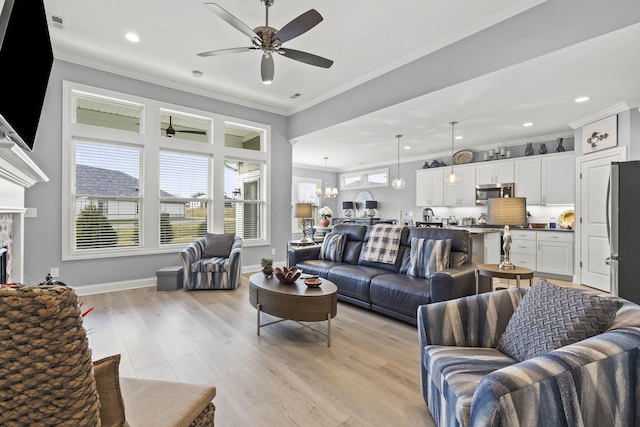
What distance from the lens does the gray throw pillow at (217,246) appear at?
16.0ft

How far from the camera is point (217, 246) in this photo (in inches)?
192

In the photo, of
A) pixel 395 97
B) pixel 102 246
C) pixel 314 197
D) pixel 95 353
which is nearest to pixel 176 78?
pixel 102 246

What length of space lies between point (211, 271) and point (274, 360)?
2.37 meters

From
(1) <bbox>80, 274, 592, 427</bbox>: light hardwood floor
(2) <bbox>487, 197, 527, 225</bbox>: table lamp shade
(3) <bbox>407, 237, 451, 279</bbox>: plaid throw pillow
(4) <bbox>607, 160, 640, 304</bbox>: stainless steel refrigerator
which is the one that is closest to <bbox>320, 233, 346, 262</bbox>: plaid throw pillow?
(1) <bbox>80, 274, 592, 427</bbox>: light hardwood floor

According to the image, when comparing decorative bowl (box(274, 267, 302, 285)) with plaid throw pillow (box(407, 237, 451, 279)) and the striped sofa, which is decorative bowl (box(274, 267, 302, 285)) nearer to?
plaid throw pillow (box(407, 237, 451, 279))

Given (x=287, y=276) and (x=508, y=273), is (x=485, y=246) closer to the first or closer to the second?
(x=508, y=273)

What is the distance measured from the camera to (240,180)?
582 centimetres

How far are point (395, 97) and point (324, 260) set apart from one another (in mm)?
2535

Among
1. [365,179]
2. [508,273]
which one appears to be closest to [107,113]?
[508,273]

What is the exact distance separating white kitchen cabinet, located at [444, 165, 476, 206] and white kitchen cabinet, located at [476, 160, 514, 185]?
0.44 ft

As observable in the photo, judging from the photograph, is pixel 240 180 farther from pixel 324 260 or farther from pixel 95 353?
pixel 95 353

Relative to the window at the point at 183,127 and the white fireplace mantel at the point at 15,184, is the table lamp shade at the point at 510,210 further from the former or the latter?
the window at the point at 183,127

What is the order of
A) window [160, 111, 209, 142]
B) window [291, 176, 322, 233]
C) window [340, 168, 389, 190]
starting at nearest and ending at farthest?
window [160, 111, 209, 142]
window [340, 168, 389, 190]
window [291, 176, 322, 233]

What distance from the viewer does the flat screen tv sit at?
60.2 inches
